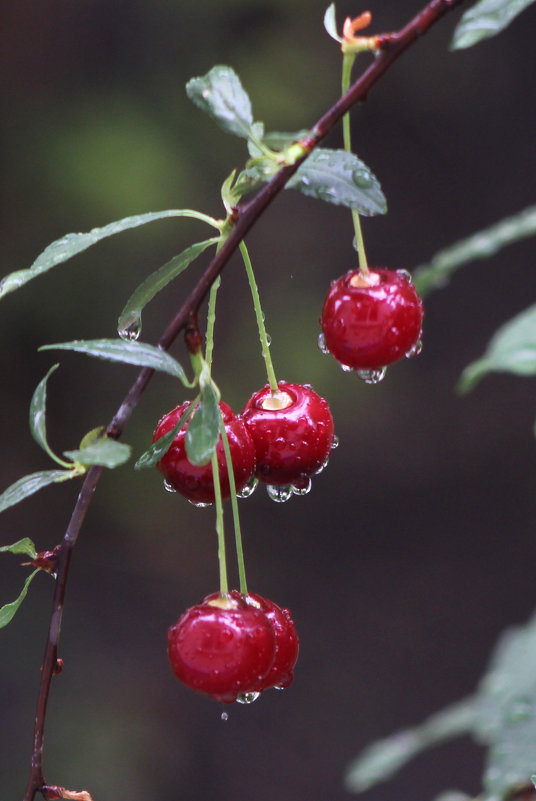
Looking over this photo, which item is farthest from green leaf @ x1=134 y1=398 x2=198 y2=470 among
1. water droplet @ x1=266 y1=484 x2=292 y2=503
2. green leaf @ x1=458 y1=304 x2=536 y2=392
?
green leaf @ x1=458 y1=304 x2=536 y2=392

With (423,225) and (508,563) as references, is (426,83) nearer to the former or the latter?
(423,225)

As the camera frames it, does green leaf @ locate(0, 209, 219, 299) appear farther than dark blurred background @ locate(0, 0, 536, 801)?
No

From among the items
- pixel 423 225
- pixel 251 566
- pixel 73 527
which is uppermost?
pixel 423 225

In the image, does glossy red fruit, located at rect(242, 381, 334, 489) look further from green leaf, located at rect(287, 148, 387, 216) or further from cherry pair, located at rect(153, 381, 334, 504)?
green leaf, located at rect(287, 148, 387, 216)

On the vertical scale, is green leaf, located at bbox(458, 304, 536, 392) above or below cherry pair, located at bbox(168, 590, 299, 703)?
below

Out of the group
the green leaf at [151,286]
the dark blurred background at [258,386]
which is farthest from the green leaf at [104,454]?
the dark blurred background at [258,386]

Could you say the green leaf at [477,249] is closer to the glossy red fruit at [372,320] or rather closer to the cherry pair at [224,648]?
the glossy red fruit at [372,320]

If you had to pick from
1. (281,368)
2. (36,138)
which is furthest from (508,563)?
(36,138)
